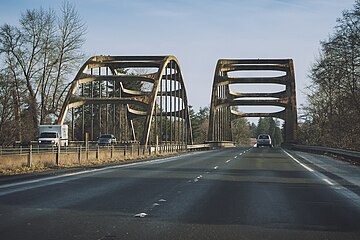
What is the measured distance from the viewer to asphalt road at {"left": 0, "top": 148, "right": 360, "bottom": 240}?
321 inches

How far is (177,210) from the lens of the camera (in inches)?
420

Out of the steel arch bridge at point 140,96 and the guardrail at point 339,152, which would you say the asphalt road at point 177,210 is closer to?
the guardrail at point 339,152

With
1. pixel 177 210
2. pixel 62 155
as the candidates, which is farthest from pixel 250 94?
pixel 177 210

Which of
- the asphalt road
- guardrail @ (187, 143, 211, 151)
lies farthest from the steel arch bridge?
the asphalt road

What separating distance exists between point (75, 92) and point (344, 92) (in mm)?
30369

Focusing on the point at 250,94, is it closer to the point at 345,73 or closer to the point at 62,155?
the point at 345,73

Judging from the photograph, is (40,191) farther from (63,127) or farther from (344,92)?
(63,127)

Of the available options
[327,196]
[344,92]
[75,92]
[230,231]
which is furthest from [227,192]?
[75,92]

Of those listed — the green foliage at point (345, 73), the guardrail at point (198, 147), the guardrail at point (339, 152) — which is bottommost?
the guardrail at point (339, 152)

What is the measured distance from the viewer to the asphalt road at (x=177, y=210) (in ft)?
26.8

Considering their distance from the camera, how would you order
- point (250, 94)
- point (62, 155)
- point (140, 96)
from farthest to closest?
point (250, 94) < point (140, 96) < point (62, 155)

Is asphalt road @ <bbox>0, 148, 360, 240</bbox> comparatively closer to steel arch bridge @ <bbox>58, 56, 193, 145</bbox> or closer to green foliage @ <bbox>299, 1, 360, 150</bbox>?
green foliage @ <bbox>299, 1, 360, 150</bbox>

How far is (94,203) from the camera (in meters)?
11.7

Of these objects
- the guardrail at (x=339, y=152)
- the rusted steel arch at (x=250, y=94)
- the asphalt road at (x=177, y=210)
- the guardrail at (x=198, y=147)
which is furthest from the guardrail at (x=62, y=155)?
the rusted steel arch at (x=250, y=94)
